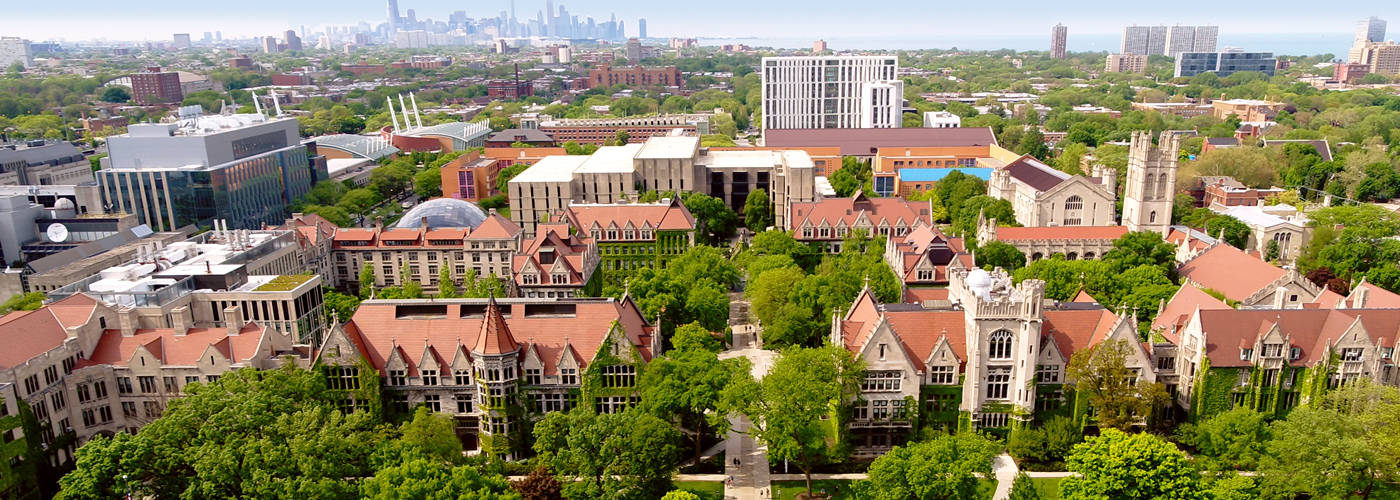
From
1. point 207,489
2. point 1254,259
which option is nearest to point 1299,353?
point 1254,259

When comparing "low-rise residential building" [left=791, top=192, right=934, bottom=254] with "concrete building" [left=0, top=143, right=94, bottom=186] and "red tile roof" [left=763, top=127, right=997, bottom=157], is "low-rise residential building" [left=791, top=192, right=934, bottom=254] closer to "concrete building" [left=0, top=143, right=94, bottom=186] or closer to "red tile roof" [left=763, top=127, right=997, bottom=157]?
"red tile roof" [left=763, top=127, right=997, bottom=157]

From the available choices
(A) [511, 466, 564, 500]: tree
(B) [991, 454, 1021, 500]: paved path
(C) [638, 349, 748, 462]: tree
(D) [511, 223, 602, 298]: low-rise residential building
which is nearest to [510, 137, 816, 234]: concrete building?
(D) [511, 223, 602, 298]: low-rise residential building

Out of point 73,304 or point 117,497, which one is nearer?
point 117,497

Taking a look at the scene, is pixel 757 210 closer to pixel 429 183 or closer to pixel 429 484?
pixel 429 183

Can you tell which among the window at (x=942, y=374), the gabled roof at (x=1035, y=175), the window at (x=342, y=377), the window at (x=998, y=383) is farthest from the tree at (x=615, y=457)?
the gabled roof at (x=1035, y=175)

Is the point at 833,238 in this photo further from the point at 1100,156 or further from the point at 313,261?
the point at 1100,156

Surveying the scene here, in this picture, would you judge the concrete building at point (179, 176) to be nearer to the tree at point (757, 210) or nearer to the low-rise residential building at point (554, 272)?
the low-rise residential building at point (554, 272)

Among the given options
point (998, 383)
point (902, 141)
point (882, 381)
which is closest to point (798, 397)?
point (882, 381)
